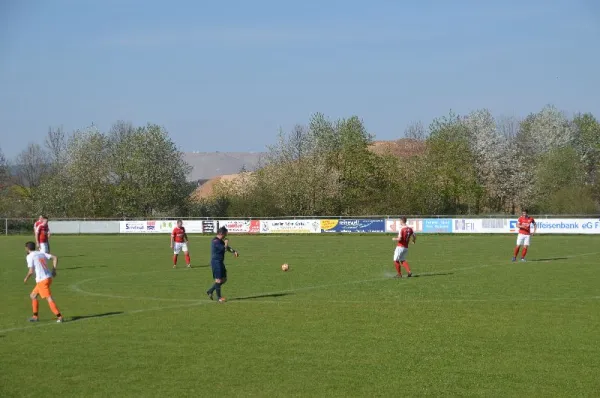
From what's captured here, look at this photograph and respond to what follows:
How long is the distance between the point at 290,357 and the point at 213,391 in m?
2.28

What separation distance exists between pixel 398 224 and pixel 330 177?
2178cm

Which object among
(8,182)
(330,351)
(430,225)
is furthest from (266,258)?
(8,182)

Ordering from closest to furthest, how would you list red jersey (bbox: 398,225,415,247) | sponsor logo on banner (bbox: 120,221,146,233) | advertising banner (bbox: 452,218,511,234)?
red jersey (bbox: 398,225,415,247)
advertising banner (bbox: 452,218,511,234)
sponsor logo on banner (bbox: 120,221,146,233)

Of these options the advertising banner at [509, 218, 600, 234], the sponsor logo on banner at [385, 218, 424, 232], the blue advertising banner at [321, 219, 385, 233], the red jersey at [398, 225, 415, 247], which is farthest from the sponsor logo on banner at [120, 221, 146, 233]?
the red jersey at [398, 225, 415, 247]

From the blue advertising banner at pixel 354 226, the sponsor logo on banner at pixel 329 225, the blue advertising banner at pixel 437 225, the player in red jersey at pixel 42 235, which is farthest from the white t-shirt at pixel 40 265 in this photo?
the sponsor logo on banner at pixel 329 225

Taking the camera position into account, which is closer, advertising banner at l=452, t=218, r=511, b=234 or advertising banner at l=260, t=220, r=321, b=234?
advertising banner at l=452, t=218, r=511, b=234

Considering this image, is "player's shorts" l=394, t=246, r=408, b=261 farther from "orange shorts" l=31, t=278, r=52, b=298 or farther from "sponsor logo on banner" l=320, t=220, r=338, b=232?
"sponsor logo on banner" l=320, t=220, r=338, b=232

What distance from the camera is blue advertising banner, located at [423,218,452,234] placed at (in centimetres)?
6110

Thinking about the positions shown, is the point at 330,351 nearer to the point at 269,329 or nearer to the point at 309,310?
the point at 269,329

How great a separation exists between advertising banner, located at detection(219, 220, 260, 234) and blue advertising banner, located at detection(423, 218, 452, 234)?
1487 centimetres

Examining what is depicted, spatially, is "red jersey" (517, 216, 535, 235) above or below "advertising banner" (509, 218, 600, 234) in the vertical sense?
above

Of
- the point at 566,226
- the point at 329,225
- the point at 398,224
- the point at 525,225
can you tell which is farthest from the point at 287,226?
the point at 525,225

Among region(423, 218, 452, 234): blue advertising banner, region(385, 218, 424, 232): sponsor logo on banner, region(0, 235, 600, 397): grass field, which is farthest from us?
region(385, 218, 424, 232): sponsor logo on banner

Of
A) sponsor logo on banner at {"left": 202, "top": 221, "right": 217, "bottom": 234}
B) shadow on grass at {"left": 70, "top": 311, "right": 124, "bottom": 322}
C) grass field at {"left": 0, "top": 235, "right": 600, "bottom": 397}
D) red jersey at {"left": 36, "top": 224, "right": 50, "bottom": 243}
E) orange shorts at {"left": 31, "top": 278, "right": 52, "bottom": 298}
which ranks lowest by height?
grass field at {"left": 0, "top": 235, "right": 600, "bottom": 397}
